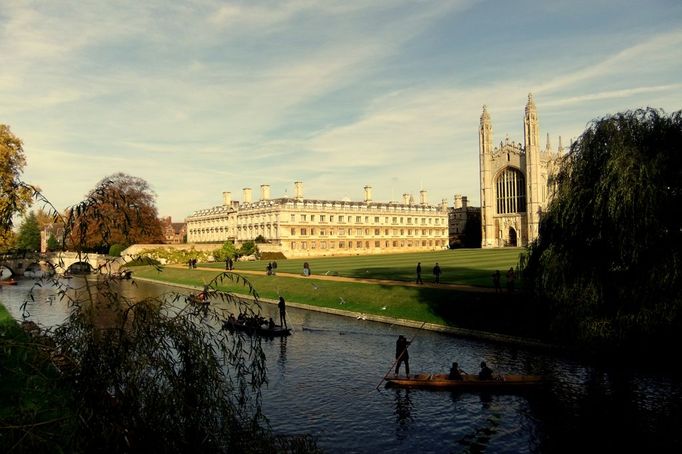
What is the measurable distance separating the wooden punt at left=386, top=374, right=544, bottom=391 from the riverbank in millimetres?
6598

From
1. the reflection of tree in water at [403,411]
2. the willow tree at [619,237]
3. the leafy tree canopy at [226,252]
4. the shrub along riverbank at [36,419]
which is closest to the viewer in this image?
the shrub along riverbank at [36,419]

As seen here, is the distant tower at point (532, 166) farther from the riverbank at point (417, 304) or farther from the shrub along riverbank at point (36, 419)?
the shrub along riverbank at point (36, 419)

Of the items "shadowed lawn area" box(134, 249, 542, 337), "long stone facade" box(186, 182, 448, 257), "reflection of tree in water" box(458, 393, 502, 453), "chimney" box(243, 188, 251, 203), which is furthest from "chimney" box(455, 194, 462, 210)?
"reflection of tree in water" box(458, 393, 502, 453)

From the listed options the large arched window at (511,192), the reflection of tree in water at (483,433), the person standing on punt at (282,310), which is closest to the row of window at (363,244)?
the large arched window at (511,192)

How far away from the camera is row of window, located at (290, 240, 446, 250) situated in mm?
95250

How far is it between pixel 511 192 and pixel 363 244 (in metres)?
29.6

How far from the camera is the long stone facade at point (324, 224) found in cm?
9381

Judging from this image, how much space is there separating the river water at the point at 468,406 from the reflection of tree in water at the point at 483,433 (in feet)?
0.09

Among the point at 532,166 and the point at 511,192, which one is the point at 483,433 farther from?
the point at 511,192

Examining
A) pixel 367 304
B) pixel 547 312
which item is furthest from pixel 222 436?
pixel 367 304

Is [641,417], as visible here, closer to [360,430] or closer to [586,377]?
[586,377]

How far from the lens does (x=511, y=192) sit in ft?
351

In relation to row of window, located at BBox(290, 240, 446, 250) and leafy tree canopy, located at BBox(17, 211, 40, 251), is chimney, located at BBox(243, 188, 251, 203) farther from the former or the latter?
leafy tree canopy, located at BBox(17, 211, 40, 251)

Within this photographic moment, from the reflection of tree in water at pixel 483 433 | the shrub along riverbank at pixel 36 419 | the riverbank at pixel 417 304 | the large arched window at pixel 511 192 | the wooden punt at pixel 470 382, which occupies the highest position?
the large arched window at pixel 511 192
